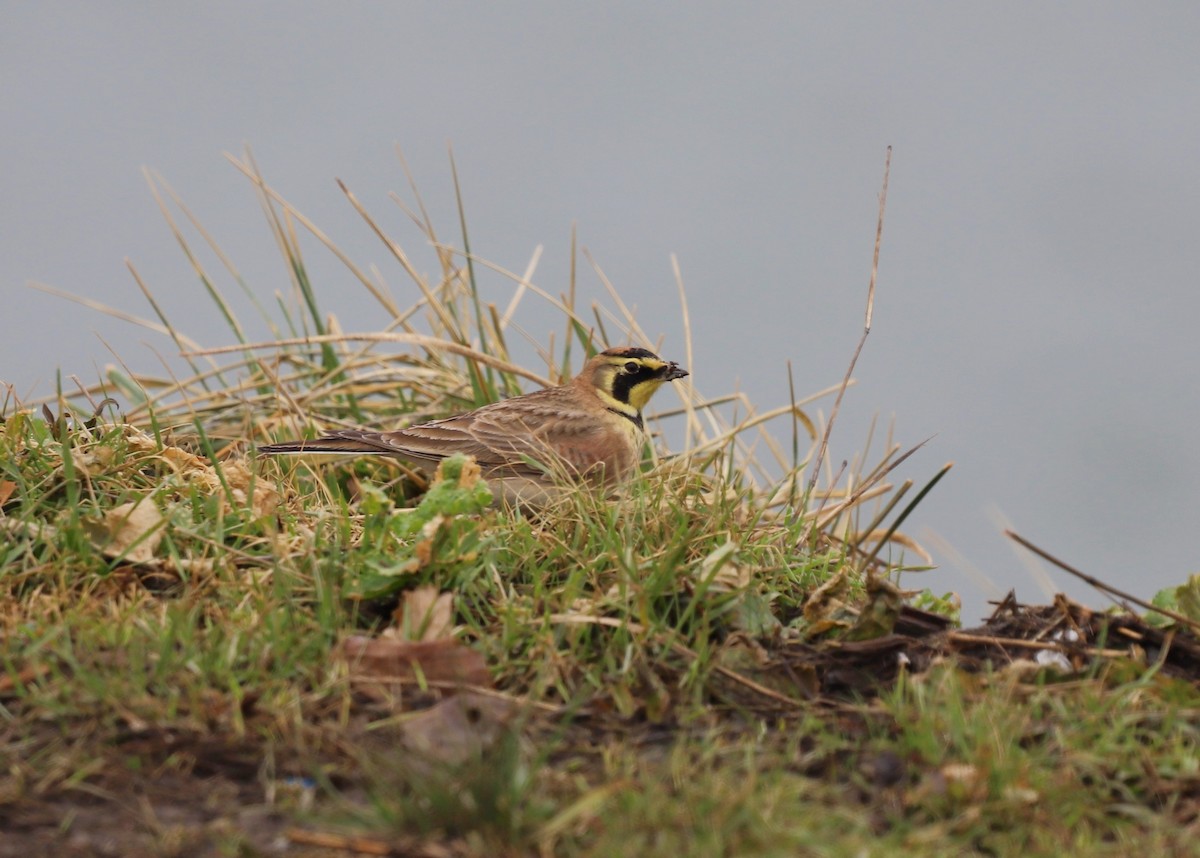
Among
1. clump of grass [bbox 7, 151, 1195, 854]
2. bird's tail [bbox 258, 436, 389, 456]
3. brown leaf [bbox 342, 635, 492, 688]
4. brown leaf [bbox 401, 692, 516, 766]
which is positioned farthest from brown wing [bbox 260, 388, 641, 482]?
brown leaf [bbox 401, 692, 516, 766]

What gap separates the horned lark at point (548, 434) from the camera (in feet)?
23.6

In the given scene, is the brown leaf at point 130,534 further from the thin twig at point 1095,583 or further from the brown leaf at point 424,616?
the thin twig at point 1095,583

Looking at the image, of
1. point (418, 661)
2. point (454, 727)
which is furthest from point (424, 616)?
point (454, 727)

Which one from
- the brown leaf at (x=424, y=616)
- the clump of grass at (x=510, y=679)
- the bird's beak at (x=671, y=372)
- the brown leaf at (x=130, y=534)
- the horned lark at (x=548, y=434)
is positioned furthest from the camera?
the bird's beak at (x=671, y=372)

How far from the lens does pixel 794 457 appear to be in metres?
7.53

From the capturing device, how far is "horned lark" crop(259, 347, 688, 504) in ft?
23.6

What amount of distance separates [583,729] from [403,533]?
1365mm

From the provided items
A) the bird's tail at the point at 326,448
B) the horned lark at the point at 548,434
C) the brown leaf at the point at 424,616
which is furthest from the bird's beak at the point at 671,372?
the brown leaf at the point at 424,616

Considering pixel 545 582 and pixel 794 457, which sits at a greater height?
pixel 794 457

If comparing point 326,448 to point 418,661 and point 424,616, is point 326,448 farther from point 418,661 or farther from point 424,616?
point 418,661

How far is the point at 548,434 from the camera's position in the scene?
7.64 m

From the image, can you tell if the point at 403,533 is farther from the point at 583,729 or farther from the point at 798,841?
the point at 798,841

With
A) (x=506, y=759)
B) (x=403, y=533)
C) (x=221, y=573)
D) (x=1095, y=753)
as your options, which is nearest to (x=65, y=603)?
(x=221, y=573)

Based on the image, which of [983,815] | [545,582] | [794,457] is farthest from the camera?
[794,457]
